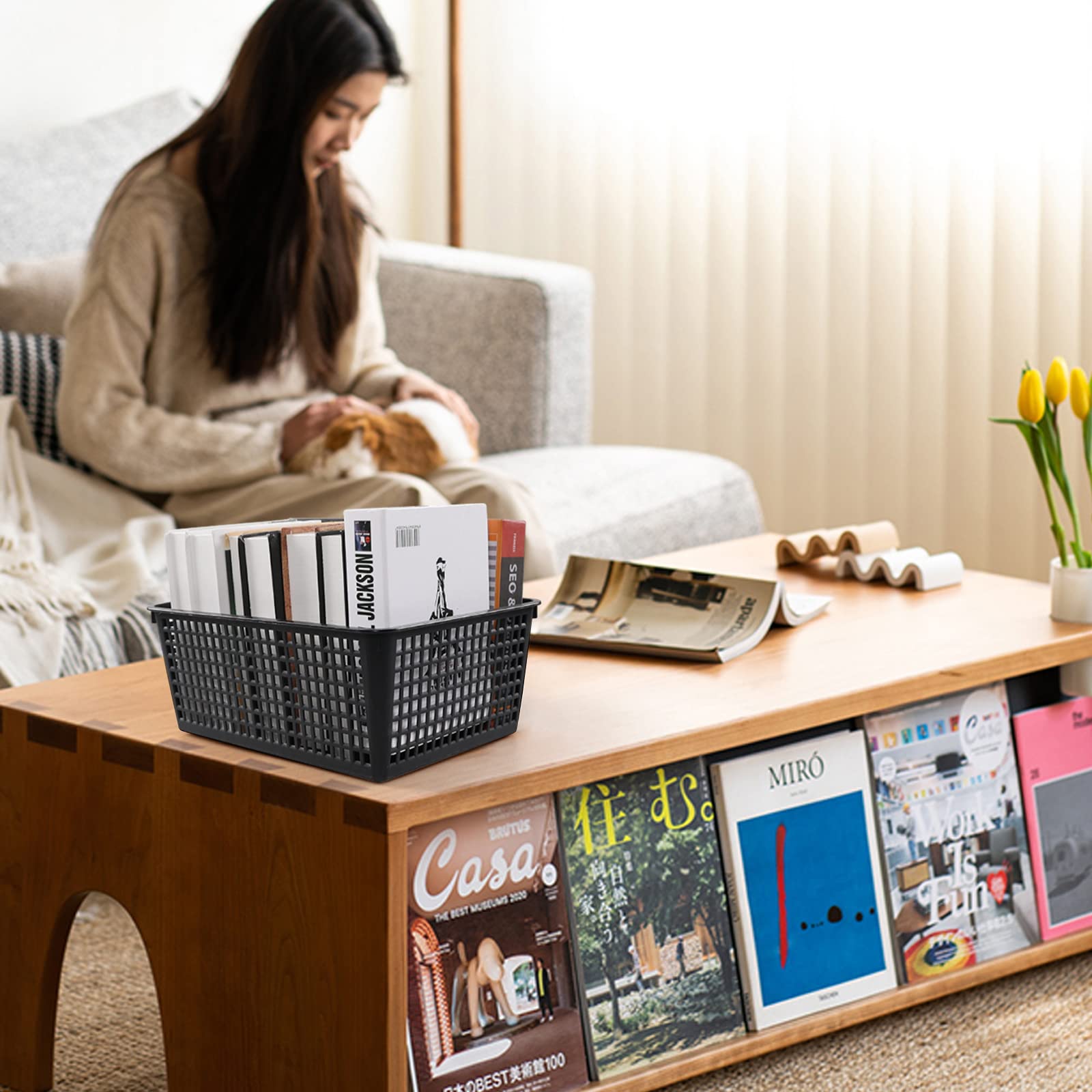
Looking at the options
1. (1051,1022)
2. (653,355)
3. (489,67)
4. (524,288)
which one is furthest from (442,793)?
(489,67)

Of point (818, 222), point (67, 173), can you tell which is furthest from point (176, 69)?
point (818, 222)

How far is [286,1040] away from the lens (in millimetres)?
1060

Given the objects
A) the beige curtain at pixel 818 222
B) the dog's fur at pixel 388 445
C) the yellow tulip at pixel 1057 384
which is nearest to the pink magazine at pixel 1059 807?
the yellow tulip at pixel 1057 384

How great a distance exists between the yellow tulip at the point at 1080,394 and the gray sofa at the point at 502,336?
2.49 ft

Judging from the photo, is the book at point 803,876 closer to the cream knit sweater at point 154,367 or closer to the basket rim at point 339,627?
the basket rim at point 339,627

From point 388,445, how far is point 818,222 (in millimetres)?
1163

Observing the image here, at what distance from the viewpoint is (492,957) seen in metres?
1.11

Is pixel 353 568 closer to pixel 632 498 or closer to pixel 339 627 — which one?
pixel 339 627

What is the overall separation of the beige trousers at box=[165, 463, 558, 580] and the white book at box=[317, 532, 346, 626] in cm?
77

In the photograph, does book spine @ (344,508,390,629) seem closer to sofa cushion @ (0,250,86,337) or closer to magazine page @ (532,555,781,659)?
magazine page @ (532,555,781,659)

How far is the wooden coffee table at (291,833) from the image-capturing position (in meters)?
1.01

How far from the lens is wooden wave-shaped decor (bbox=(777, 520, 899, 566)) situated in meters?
1.68

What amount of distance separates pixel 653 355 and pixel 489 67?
688mm

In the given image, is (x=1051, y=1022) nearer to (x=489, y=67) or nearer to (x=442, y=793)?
(x=442, y=793)
